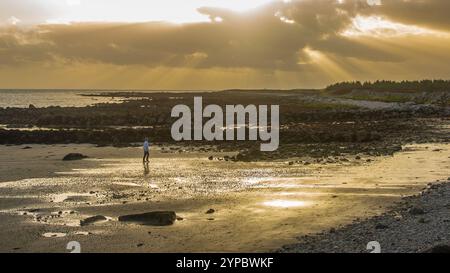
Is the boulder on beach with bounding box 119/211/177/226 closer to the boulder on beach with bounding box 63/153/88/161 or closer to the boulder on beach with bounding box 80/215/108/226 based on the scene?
the boulder on beach with bounding box 80/215/108/226

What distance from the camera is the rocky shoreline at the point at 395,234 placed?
42.7ft

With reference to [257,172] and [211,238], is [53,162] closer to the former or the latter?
[257,172]

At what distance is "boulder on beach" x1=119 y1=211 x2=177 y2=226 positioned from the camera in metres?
16.9

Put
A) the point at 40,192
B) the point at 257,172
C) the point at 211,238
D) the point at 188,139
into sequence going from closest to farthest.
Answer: the point at 211,238 < the point at 40,192 < the point at 257,172 < the point at 188,139

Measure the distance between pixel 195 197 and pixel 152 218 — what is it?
4.47m

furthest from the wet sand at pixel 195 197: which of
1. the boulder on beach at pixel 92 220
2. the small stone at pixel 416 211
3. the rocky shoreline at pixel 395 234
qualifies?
the small stone at pixel 416 211

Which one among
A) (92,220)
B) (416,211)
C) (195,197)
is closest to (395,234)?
(416,211)

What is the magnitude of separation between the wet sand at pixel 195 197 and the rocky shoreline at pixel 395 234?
0.69 meters

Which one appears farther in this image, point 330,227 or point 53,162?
point 53,162

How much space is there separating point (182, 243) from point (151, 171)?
14269 mm

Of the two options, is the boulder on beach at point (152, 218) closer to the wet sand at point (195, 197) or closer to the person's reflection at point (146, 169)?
the wet sand at point (195, 197)

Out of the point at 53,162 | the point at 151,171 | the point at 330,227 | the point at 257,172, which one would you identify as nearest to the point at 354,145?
the point at 257,172

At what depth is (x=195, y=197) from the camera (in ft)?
70.1

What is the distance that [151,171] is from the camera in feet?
94.2
